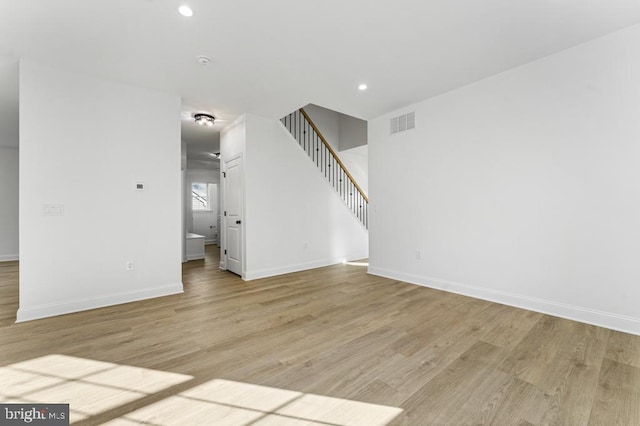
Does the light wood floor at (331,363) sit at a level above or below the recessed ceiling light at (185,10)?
below

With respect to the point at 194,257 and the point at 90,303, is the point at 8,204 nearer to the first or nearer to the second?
the point at 194,257

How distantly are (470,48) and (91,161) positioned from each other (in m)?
4.50

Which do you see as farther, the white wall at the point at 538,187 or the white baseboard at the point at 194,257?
the white baseboard at the point at 194,257

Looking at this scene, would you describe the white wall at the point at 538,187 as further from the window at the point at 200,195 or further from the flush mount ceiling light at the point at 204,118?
the window at the point at 200,195

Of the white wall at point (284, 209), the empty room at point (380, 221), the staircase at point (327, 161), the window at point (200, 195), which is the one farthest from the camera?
the window at point (200, 195)

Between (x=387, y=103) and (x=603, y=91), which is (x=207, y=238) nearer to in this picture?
(x=387, y=103)

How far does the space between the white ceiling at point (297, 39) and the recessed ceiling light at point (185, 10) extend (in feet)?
0.15

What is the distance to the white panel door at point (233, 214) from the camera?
4848 millimetres

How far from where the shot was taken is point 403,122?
4.41 meters

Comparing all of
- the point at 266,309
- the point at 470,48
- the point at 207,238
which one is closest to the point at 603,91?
the point at 470,48

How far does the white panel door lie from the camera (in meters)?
4.85

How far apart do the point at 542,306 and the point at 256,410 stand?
3.15 m

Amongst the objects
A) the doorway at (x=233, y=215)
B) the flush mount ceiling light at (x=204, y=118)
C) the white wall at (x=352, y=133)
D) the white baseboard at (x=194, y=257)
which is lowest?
the white baseboard at (x=194, y=257)

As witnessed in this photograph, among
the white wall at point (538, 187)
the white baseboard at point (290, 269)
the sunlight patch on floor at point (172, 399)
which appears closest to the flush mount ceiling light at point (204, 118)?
the white baseboard at point (290, 269)
